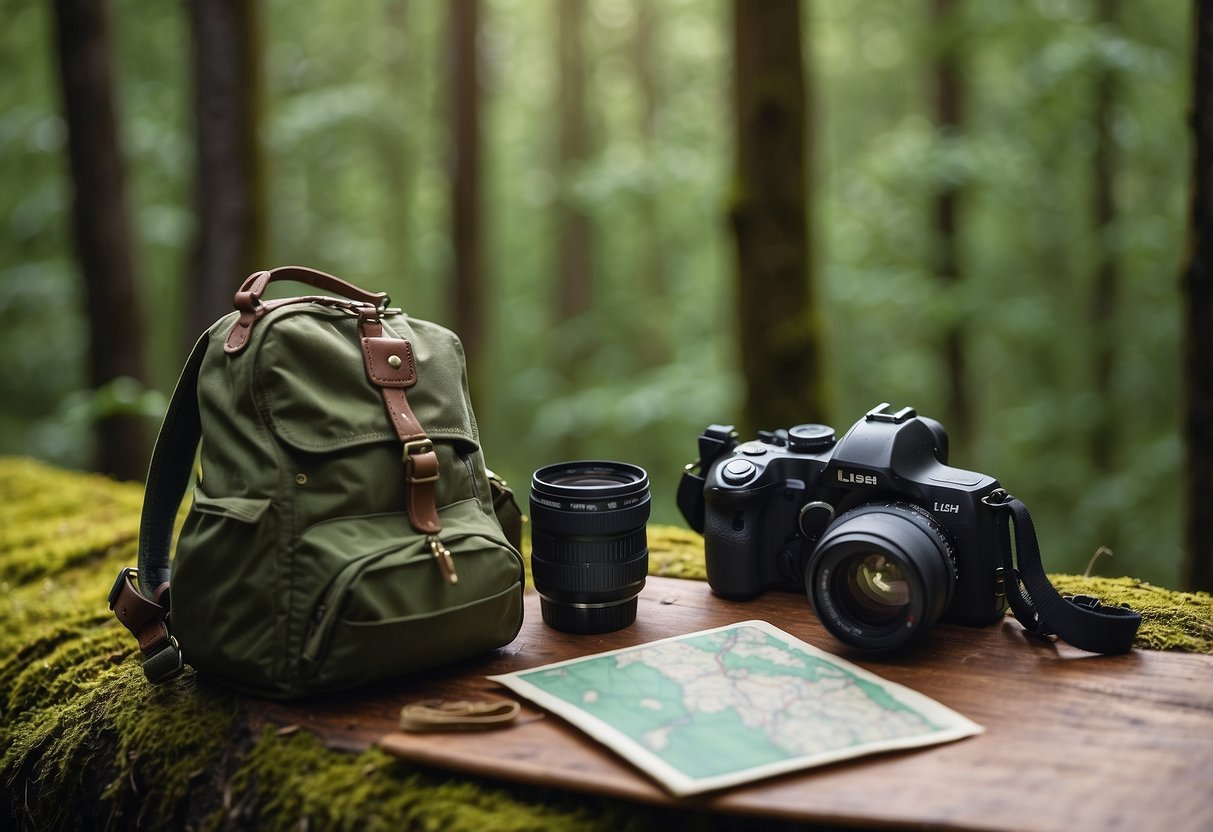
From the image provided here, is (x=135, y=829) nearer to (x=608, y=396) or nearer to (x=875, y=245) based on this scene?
(x=608, y=396)

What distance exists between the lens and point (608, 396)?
6.70 meters

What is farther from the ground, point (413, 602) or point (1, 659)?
point (413, 602)

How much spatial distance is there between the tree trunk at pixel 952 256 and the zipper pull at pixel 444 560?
494cm

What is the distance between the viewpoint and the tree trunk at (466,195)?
6168 mm

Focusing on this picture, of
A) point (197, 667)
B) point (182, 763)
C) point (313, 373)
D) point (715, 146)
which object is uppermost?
point (715, 146)

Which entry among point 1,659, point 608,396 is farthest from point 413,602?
point 608,396

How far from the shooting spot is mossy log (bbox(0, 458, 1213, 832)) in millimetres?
1336

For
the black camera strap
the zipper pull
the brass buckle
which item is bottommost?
the black camera strap

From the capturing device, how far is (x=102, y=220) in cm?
424

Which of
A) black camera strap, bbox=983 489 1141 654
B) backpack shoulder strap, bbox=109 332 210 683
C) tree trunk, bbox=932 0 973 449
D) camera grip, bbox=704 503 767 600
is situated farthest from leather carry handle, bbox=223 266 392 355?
tree trunk, bbox=932 0 973 449

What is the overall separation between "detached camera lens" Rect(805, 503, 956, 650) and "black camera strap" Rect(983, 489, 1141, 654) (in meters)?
0.12

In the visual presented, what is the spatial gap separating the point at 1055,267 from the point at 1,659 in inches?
297

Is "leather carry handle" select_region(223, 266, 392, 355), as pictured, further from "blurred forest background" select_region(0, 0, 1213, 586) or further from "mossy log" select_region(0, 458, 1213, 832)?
"blurred forest background" select_region(0, 0, 1213, 586)

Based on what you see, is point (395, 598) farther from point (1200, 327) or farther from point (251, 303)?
point (1200, 327)
